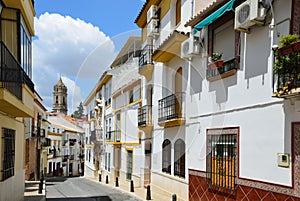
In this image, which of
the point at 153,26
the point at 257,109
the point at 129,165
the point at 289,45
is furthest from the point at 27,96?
the point at 129,165

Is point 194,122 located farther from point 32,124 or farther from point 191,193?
point 32,124

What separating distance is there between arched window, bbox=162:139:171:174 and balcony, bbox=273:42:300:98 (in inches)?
322

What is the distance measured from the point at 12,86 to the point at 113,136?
1624cm

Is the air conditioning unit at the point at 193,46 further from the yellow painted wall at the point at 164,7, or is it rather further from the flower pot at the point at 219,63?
the yellow painted wall at the point at 164,7

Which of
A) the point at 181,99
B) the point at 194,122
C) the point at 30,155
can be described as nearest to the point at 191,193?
the point at 194,122

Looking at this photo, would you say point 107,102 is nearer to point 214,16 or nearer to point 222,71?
point 222,71

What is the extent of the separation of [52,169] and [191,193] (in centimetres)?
4243

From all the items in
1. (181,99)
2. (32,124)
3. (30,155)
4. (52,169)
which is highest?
(181,99)

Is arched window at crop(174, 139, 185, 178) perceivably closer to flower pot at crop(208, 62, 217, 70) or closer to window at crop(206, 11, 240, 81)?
window at crop(206, 11, 240, 81)

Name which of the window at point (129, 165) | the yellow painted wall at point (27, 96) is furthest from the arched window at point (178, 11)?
the window at point (129, 165)

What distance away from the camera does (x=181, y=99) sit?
41.3 feet

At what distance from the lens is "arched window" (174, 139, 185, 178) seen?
1251 cm

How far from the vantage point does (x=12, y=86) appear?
866 centimetres

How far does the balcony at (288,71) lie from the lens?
604cm
